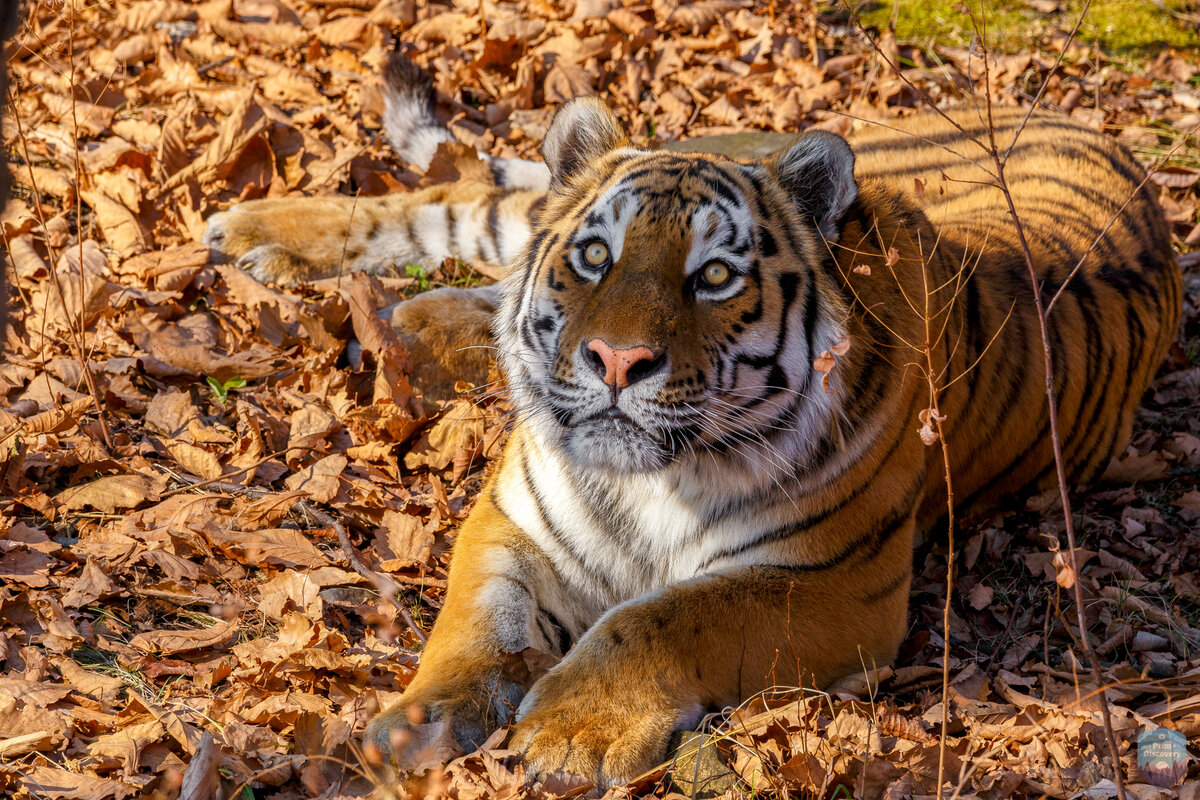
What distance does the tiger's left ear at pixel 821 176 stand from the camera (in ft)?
9.03

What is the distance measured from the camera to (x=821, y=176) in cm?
281

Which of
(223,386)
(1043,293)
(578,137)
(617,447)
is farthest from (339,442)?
(1043,293)

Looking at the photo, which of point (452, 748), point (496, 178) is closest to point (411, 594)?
point (452, 748)

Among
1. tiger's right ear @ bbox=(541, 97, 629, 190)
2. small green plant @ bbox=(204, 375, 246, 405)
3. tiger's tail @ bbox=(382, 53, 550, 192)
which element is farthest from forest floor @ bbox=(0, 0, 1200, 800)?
tiger's right ear @ bbox=(541, 97, 629, 190)

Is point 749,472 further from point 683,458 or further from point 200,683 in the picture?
point 200,683

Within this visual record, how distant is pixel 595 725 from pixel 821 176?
148 centimetres

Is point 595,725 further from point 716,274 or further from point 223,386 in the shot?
point 223,386

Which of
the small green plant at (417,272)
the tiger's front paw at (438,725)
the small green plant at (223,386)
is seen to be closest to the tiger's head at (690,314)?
the tiger's front paw at (438,725)

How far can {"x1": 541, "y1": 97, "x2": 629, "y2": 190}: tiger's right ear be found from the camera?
124 inches

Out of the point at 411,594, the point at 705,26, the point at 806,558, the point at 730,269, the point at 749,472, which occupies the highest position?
the point at 705,26

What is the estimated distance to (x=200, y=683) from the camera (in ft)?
8.61

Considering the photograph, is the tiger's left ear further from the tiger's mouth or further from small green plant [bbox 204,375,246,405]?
small green plant [bbox 204,375,246,405]

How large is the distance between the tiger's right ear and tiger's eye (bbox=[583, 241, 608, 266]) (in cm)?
49

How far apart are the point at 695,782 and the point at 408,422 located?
1.87 meters
